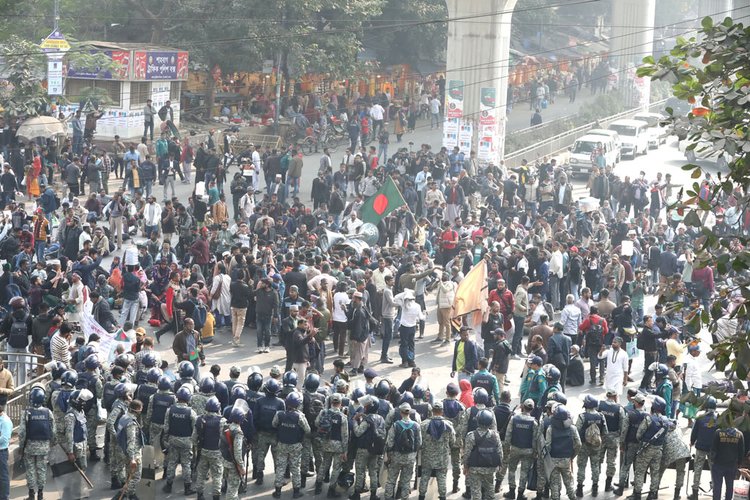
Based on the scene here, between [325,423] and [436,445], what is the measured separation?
4.42 ft

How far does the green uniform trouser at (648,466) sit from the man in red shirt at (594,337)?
14.5 feet

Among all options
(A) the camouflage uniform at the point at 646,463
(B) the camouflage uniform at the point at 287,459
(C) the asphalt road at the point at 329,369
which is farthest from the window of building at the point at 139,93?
(A) the camouflage uniform at the point at 646,463

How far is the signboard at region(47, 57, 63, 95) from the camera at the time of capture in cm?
3253

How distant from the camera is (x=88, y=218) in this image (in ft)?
86.4

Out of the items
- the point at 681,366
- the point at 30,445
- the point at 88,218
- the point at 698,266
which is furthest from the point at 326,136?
the point at 698,266

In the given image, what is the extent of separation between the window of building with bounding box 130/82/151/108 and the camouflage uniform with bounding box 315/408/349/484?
2282 cm

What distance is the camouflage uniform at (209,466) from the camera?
604 inches

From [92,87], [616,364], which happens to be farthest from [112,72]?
[616,364]

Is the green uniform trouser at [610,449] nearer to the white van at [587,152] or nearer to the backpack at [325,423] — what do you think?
the backpack at [325,423]

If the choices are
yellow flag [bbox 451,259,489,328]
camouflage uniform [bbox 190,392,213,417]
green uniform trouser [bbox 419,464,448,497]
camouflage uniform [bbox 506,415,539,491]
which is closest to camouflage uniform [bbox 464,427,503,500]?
camouflage uniform [bbox 506,415,539,491]

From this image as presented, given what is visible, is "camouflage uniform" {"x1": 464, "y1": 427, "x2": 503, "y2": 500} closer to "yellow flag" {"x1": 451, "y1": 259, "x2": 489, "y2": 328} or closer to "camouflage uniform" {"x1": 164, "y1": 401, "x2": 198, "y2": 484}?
"camouflage uniform" {"x1": 164, "y1": 401, "x2": 198, "y2": 484}

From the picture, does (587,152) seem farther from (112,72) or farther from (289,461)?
(289,461)

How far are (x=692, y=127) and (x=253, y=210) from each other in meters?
19.0

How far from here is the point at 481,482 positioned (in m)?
15.4
